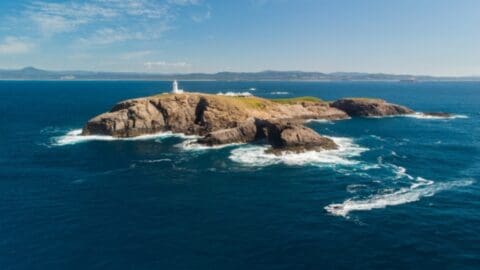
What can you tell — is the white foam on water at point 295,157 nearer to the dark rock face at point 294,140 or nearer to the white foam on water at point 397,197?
the dark rock face at point 294,140

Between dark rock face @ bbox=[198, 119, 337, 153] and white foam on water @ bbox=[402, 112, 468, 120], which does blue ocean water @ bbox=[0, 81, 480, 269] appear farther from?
white foam on water @ bbox=[402, 112, 468, 120]

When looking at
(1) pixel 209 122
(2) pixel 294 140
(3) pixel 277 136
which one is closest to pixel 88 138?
(1) pixel 209 122

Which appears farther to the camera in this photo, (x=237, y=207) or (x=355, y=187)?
(x=355, y=187)

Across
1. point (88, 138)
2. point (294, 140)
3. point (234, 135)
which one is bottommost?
point (88, 138)

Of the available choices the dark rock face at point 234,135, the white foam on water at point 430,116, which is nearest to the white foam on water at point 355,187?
the dark rock face at point 234,135

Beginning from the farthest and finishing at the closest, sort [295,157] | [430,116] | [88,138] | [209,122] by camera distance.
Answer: [430,116] → [209,122] → [88,138] → [295,157]

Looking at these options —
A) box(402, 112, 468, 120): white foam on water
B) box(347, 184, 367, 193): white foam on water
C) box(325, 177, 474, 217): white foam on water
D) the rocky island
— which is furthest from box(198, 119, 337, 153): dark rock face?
box(402, 112, 468, 120): white foam on water

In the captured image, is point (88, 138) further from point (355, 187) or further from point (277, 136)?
point (355, 187)

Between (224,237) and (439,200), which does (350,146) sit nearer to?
(439,200)
